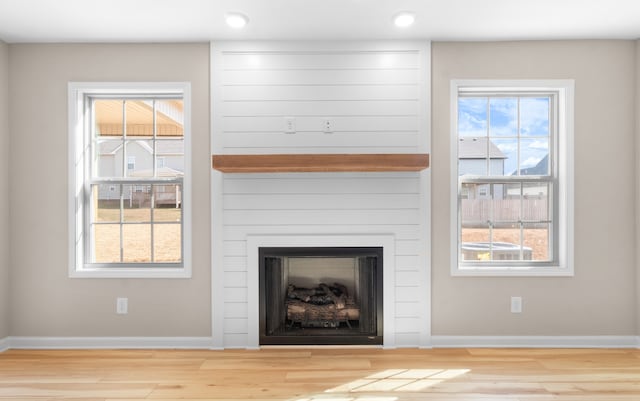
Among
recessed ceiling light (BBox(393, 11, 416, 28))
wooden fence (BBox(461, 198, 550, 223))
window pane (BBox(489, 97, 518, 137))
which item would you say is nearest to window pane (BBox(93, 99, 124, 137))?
recessed ceiling light (BBox(393, 11, 416, 28))

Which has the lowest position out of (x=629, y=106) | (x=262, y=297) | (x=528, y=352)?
(x=528, y=352)

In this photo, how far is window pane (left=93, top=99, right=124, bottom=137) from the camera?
3645 mm

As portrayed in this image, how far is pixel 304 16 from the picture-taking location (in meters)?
3.06

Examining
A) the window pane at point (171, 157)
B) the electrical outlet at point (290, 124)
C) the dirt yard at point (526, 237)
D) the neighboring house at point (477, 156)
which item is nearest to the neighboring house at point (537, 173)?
the neighboring house at point (477, 156)

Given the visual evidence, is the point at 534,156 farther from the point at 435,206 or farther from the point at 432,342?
the point at 432,342

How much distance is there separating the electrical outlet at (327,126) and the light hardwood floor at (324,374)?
162 centimetres

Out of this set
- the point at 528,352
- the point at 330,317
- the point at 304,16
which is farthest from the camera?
the point at 330,317

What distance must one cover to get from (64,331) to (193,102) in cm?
198

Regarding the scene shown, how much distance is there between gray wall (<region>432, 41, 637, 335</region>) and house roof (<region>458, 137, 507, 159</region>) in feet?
0.66

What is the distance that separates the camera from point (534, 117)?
3.63 meters

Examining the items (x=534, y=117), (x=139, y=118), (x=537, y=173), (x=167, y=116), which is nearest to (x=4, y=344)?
(x=139, y=118)

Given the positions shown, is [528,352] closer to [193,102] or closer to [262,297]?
[262,297]

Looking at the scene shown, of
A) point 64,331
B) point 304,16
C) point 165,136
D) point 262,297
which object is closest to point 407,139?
point 304,16

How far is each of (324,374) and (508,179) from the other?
6.56 feet
